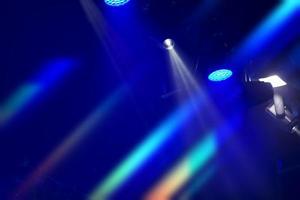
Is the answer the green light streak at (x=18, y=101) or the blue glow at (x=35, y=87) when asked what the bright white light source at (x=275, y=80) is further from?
the green light streak at (x=18, y=101)

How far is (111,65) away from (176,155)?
114 centimetres

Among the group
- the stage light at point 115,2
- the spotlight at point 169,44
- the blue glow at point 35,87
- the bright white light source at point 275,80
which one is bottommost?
the bright white light source at point 275,80

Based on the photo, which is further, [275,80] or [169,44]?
[275,80]

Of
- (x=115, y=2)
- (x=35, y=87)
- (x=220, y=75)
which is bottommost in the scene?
(x=220, y=75)

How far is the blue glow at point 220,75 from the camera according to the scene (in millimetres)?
2123

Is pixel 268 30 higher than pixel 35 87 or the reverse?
the reverse

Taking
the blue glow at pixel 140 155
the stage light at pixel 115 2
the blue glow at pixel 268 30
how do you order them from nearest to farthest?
the stage light at pixel 115 2, the blue glow at pixel 268 30, the blue glow at pixel 140 155

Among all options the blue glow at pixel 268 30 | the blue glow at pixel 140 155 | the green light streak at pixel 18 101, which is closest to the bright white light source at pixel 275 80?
the blue glow at pixel 268 30

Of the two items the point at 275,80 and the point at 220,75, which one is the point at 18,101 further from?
the point at 275,80

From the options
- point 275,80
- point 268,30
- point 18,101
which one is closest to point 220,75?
point 268,30

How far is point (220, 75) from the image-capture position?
215 cm

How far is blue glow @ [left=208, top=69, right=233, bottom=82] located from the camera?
2123 millimetres

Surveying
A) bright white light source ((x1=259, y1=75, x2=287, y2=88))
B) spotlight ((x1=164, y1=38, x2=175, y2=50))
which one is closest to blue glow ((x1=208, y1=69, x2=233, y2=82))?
spotlight ((x1=164, y1=38, x2=175, y2=50))

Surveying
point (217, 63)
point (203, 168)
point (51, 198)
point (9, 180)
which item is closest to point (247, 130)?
point (203, 168)
